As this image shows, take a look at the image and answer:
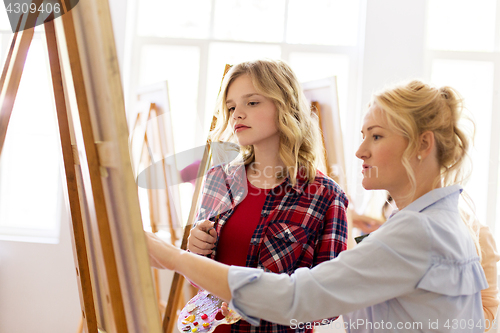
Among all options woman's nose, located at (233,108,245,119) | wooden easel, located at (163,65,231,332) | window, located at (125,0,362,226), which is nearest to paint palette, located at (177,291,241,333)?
woman's nose, located at (233,108,245,119)

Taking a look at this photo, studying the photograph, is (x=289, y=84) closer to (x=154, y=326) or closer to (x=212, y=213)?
(x=212, y=213)

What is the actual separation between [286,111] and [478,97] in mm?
2185

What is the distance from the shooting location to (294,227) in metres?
1.17

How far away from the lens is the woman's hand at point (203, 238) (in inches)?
46.1

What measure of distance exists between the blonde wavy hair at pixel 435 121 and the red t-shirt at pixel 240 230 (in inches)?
20.7

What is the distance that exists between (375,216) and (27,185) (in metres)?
2.68

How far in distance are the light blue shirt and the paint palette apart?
0.35 meters

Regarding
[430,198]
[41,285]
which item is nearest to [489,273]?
[430,198]

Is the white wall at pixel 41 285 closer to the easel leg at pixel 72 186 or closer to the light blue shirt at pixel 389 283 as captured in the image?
the easel leg at pixel 72 186

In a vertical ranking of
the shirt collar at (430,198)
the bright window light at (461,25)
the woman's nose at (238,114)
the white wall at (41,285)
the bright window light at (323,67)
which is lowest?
the white wall at (41,285)

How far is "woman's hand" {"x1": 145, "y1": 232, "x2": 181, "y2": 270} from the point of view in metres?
0.72

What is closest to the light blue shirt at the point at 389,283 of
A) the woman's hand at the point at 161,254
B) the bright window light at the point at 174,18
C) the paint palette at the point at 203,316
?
the woman's hand at the point at 161,254

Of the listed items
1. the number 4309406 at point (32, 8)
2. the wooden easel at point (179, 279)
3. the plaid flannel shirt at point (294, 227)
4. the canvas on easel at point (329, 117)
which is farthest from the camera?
the canvas on easel at point (329, 117)

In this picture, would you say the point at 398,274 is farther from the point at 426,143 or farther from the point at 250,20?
the point at 250,20
